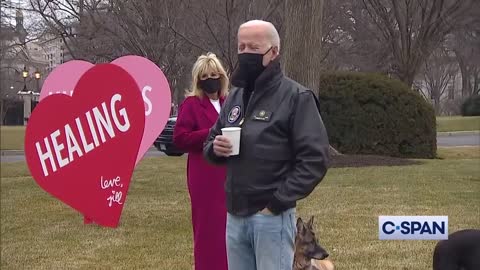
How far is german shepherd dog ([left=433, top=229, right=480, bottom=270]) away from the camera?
4.29 m

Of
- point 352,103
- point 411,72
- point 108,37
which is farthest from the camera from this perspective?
point 411,72

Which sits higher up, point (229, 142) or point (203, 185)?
point (229, 142)

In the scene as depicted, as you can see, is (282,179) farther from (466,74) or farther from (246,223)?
(466,74)

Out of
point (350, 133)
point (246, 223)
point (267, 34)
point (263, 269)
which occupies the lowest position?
point (350, 133)

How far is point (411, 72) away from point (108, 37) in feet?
33.2

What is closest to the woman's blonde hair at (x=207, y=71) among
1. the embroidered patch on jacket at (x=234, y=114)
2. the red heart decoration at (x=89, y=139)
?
the embroidered patch on jacket at (x=234, y=114)

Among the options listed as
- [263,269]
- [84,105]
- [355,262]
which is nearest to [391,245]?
[355,262]

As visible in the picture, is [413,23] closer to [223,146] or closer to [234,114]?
[234,114]

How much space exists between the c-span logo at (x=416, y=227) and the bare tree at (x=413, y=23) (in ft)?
62.4

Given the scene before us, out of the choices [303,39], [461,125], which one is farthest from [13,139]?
[461,125]

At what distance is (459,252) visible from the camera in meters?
4.35

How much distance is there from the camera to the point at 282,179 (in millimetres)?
3527

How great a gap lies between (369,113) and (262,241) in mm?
14251

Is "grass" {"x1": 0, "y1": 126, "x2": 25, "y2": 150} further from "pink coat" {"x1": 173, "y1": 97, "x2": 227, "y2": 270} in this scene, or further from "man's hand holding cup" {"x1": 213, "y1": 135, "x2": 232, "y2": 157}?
"man's hand holding cup" {"x1": 213, "y1": 135, "x2": 232, "y2": 157}
